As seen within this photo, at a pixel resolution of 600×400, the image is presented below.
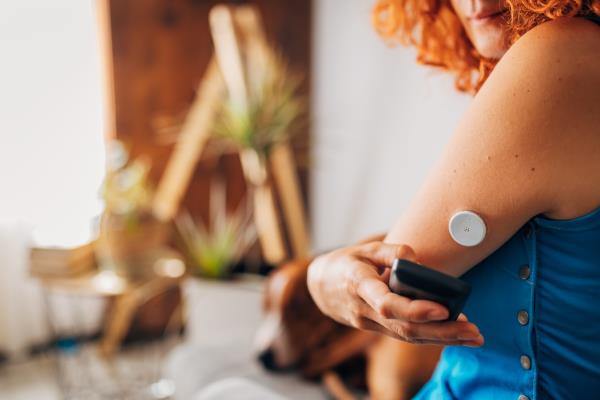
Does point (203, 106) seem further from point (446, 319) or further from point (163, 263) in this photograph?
point (446, 319)

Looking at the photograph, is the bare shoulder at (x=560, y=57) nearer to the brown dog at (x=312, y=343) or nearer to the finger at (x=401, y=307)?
the finger at (x=401, y=307)

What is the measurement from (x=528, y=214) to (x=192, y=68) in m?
2.83

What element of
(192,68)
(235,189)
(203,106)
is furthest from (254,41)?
(235,189)

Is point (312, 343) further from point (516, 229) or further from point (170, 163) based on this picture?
point (170, 163)

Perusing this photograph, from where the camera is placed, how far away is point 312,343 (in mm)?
1868

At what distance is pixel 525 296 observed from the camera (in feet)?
2.14

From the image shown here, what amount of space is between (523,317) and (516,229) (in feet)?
0.38

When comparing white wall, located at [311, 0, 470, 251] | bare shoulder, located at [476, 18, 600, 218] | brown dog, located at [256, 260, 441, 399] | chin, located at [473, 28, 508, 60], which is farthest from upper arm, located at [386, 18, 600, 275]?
white wall, located at [311, 0, 470, 251]

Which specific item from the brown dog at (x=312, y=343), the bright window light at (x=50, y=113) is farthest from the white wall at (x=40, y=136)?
the brown dog at (x=312, y=343)

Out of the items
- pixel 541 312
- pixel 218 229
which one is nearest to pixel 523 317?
pixel 541 312

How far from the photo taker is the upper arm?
546mm

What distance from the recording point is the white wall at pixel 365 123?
2.26m

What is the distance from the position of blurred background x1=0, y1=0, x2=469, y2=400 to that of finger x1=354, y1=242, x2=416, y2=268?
145 cm

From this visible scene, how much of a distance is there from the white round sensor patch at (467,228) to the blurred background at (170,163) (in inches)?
59.1
